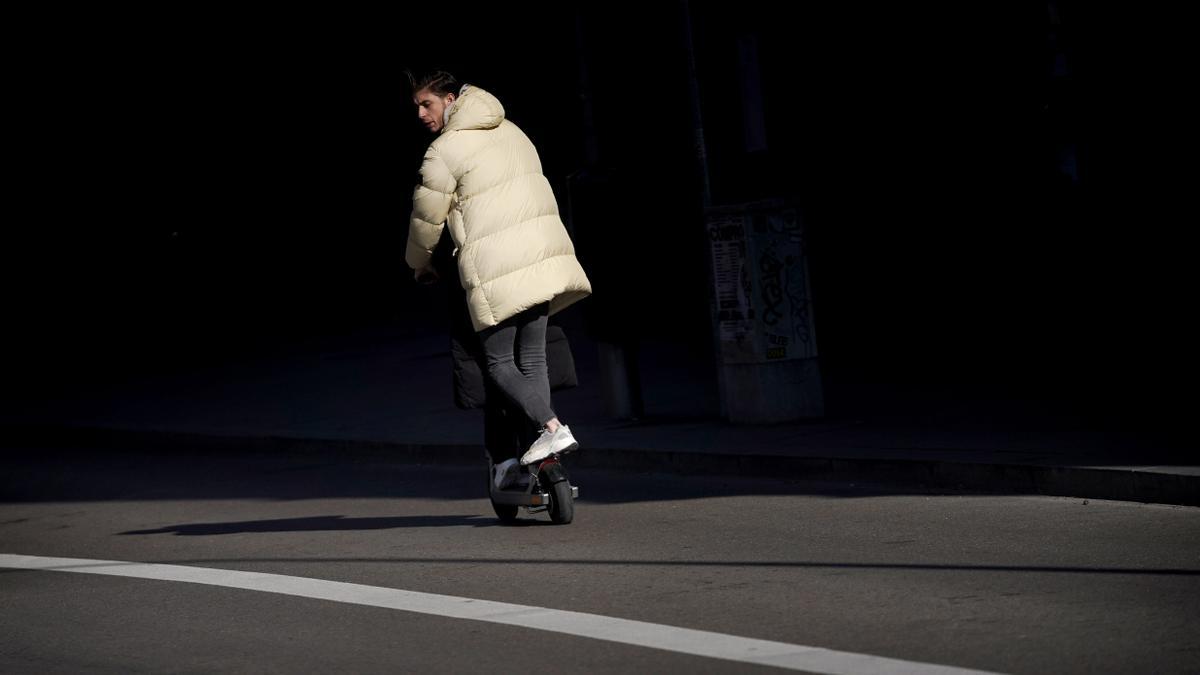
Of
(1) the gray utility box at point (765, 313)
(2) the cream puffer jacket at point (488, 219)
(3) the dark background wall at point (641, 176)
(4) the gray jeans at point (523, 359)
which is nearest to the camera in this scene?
(2) the cream puffer jacket at point (488, 219)

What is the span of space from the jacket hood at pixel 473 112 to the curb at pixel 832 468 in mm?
2622

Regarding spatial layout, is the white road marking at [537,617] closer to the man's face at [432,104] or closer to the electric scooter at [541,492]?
the electric scooter at [541,492]

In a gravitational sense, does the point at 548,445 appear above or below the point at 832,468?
above

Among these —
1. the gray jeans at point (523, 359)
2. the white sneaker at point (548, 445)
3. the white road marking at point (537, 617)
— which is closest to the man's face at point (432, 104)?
the gray jeans at point (523, 359)

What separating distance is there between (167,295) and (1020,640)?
69.6 feet

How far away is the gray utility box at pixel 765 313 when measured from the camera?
11.2 m

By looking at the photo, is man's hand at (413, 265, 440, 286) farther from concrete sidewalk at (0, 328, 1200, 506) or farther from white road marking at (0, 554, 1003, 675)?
concrete sidewalk at (0, 328, 1200, 506)

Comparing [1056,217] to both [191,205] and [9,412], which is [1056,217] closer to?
[9,412]

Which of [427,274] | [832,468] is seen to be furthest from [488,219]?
[832,468]

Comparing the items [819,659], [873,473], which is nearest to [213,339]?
[873,473]

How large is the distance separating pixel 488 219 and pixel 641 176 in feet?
35.0

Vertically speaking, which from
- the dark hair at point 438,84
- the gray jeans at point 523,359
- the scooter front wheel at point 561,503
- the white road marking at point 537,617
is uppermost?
the dark hair at point 438,84

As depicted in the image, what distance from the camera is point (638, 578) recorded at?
673cm

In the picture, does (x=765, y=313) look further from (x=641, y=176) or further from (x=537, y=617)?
(x=641, y=176)
